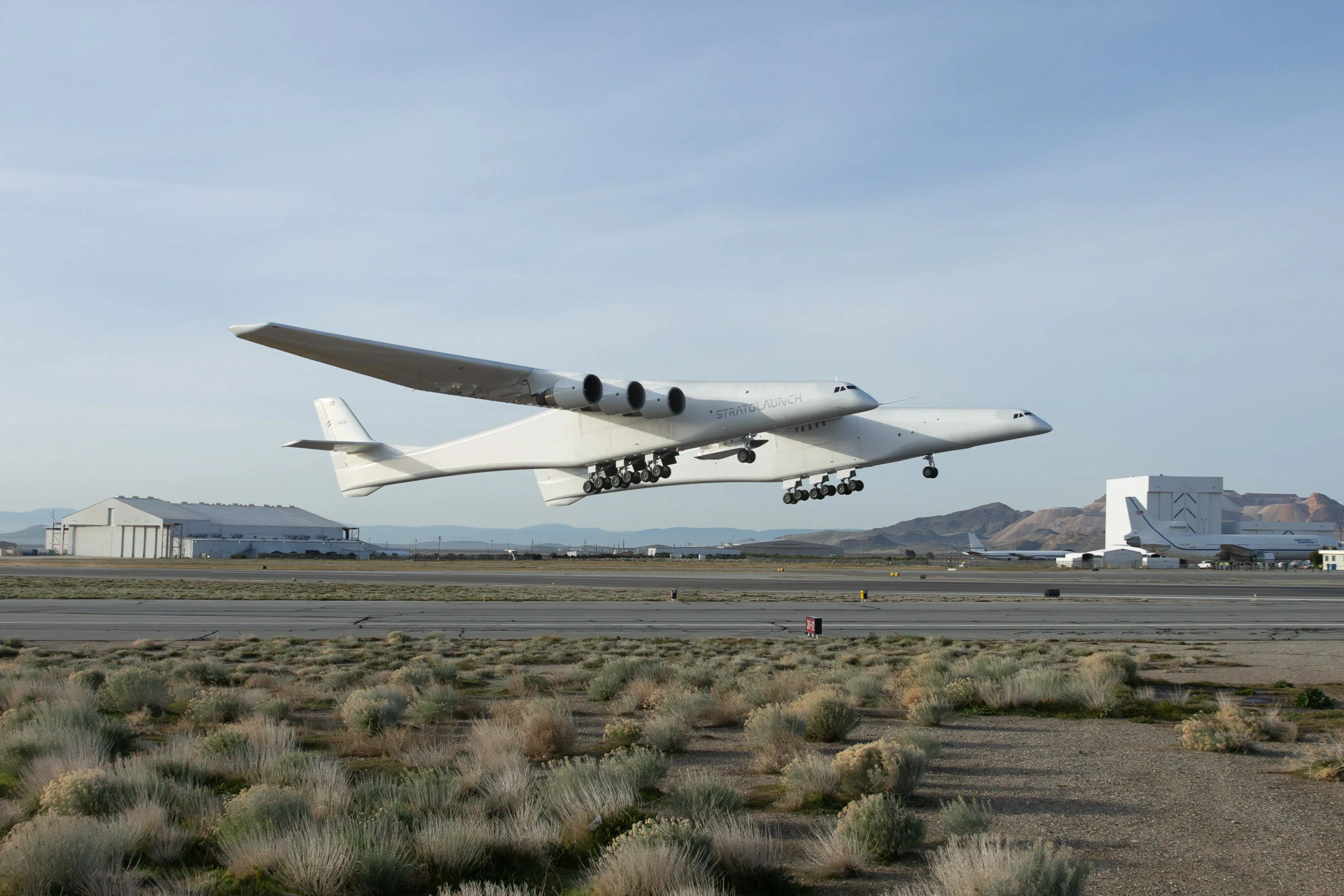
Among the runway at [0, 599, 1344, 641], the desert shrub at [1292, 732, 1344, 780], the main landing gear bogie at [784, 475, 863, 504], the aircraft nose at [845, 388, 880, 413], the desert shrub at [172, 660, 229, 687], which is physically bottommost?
the runway at [0, 599, 1344, 641]

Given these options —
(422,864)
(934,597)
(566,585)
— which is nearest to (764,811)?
(422,864)

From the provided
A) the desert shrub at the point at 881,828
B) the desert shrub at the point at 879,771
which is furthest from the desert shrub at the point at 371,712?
the desert shrub at the point at 881,828

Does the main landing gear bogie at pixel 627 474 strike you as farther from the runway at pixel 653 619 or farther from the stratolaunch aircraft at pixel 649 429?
the runway at pixel 653 619

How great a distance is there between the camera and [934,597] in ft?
127

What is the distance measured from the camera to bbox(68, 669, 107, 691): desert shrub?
12.8 m

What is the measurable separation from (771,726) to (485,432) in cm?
2784

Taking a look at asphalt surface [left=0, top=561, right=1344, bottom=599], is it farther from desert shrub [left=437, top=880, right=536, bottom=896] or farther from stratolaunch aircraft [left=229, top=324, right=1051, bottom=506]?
desert shrub [left=437, top=880, right=536, bottom=896]

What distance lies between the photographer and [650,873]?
5047 mm

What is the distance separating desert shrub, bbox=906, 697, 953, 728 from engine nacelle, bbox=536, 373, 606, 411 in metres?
18.0

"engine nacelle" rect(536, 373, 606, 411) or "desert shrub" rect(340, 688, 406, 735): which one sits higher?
"engine nacelle" rect(536, 373, 606, 411)

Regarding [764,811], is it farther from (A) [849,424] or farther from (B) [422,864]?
(A) [849,424]

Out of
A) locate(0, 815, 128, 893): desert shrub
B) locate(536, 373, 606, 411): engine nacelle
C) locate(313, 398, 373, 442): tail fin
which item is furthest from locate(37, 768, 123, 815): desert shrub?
locate(313, 398, 373, 442): tail fin

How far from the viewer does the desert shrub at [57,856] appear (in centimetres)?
500

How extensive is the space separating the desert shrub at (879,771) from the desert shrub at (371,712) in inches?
211
